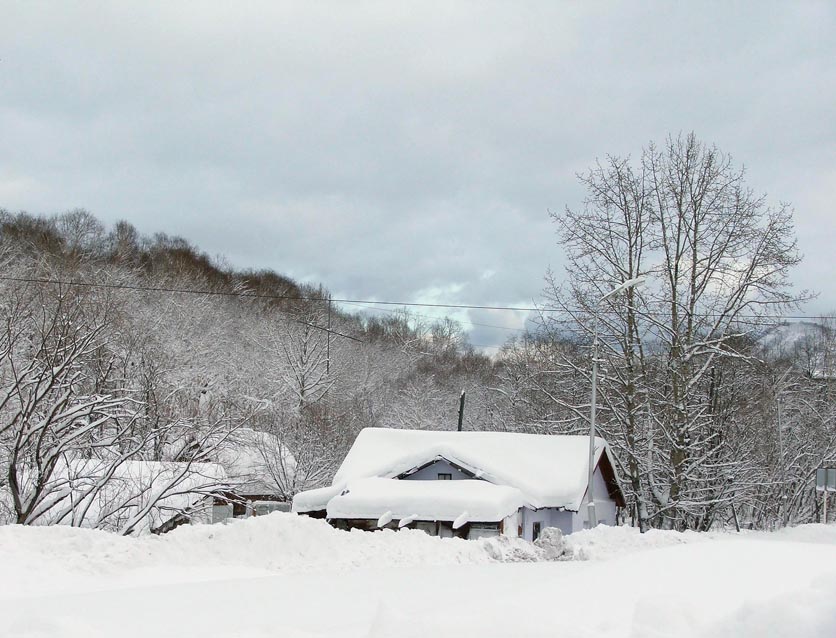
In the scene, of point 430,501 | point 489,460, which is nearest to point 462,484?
point 430,501

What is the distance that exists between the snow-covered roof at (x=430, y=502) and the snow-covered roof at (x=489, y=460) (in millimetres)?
1940

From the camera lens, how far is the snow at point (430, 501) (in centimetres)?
2427

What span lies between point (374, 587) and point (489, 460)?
728 inches

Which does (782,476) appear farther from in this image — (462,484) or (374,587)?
(374,587)

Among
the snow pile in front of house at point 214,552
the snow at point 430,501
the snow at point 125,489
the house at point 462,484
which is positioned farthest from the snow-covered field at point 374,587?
the house at point 462,484

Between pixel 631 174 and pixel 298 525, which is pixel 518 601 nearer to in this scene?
pixel 298 525

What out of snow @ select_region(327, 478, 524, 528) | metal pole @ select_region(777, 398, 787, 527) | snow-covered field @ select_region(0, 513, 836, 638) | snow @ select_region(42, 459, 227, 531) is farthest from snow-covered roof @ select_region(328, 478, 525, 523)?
metal pole @ select_region(777, 398, 787, 527)

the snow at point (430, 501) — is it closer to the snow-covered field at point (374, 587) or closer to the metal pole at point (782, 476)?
the snow-covered field at point (374, 587)

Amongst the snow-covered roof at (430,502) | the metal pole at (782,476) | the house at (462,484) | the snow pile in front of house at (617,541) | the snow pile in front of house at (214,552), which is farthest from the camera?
the metal pole at (782,476)

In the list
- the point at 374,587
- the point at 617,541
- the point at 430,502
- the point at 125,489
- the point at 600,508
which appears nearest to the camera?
the point at 374,587

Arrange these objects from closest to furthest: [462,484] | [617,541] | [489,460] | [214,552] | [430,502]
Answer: [214,552] → [617,541] → [430,502] → [462,484] → [489,460]

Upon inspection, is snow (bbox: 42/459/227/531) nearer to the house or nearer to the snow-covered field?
the snow-covered field

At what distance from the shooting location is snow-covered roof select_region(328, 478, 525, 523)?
2423 cm

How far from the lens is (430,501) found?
2461 cm
